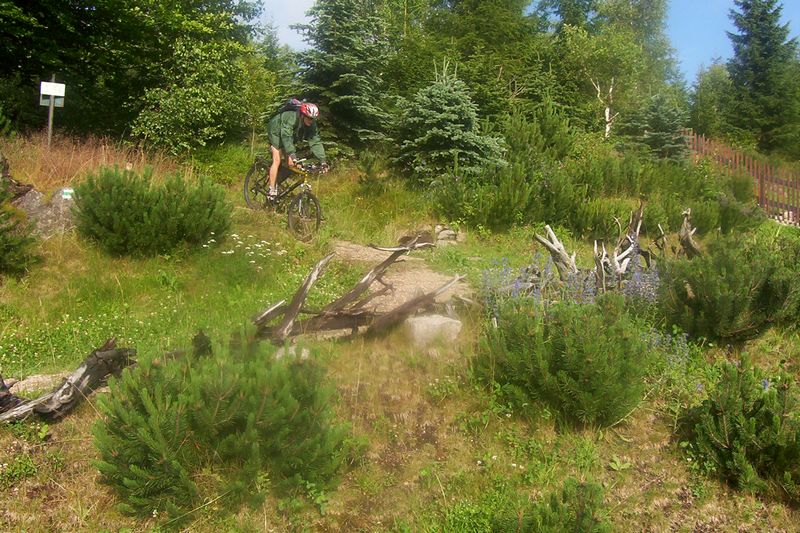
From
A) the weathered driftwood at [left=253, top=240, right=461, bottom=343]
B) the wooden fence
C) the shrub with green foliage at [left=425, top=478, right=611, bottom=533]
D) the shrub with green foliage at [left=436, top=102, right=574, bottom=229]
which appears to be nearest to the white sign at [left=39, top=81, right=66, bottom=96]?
the shrub with green foliage at [left=436, top=102, right=574, bottom=229]

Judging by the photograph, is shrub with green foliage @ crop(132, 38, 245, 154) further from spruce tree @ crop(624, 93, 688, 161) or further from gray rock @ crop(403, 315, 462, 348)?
gray rock @ crop(403, 315, 462, 348)

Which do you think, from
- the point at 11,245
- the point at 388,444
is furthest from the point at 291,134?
the point at 388,444

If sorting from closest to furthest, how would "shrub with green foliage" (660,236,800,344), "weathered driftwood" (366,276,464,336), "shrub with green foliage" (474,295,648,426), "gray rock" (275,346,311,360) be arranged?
1. "gray rock" (275,346,311,360)
2. "shrub with green foliage" (474,295,648,426)
3. "shrub with green foliage" (660,236,800,344)
4. "weathered driftwood" (366,276,464,336)

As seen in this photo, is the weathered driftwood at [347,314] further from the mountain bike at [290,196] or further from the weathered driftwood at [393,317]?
the mountain bike at [290,196]

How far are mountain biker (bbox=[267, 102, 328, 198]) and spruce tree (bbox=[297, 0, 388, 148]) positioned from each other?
4.41 meters

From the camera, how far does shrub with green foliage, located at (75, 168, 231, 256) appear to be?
22.3 ft

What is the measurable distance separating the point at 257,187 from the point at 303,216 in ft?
4.78

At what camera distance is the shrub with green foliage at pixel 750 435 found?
137 inches

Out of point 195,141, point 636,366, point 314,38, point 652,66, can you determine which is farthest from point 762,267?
point 652,66

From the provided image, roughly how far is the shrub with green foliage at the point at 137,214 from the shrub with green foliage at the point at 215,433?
3919mm

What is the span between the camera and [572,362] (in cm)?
381

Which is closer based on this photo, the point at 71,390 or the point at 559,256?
the point at 71,390

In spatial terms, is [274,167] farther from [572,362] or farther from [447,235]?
[572,362]

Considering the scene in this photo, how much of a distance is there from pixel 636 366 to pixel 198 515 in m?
2.57
